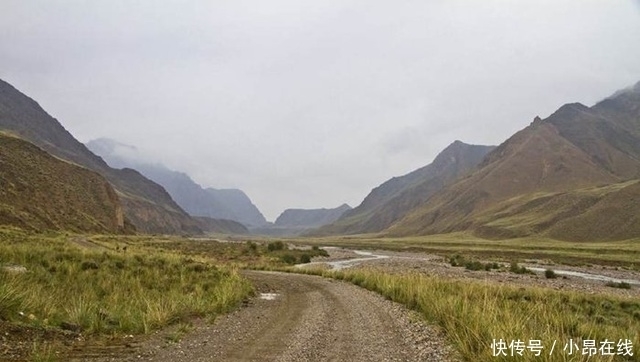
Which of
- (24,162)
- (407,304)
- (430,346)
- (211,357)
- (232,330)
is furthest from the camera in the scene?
(24,162)

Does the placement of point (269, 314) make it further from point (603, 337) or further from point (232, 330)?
point (603, 337)

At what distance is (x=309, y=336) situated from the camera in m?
13.1

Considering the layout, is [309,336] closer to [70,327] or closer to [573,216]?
[70,327]

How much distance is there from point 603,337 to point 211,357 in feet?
31.9

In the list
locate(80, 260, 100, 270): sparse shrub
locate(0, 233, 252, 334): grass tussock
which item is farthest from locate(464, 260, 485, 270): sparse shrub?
locate(80, 260, 100, 270): sparse shrub

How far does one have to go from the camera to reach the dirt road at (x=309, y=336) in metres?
11.0

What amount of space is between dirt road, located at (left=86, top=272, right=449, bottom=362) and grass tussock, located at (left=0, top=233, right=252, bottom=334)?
1282 millimetres

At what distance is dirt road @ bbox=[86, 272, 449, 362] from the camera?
11.0 m

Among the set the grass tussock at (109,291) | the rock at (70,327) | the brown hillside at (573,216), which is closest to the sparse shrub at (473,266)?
the grass tussock at (109,291)

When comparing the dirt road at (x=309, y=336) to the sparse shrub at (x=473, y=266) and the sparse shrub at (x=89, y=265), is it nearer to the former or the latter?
the sparse shrub at (x=89, y=265)

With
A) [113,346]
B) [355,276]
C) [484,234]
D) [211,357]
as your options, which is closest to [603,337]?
[211,357]

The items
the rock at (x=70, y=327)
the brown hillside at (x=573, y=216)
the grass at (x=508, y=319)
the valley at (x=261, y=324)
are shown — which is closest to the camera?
the grass at (x=508, y=319)

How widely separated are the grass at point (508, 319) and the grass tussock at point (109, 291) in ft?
23.6

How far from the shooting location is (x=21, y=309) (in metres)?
12.5
